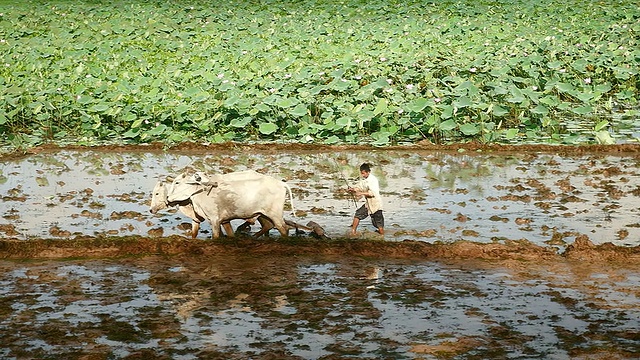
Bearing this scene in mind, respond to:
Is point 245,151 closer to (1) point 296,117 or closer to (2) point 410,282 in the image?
(1) point 296,117

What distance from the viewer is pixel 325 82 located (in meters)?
18.3

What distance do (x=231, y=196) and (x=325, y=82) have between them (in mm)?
8738

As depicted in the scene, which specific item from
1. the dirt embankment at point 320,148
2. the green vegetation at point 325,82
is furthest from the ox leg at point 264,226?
the green vegetation at point 325,82

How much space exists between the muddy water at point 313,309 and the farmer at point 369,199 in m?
0.85

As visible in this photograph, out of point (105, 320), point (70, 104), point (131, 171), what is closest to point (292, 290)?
point (105, 320)

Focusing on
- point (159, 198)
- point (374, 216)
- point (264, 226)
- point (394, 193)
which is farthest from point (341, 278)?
point (394, 193)

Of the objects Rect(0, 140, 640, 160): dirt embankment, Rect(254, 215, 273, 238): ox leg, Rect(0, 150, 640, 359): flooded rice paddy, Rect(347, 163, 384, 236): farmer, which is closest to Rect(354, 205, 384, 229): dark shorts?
Rect(347, 163, 384, 236): farmer

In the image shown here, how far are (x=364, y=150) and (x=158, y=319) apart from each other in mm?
7823

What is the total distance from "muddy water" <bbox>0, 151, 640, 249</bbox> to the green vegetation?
1262mm

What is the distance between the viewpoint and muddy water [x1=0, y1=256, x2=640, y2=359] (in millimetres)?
7301

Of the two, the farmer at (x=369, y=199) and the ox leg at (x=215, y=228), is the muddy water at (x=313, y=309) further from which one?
the farmer at (x=369, y=199)

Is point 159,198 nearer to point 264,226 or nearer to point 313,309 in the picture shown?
point 264,226

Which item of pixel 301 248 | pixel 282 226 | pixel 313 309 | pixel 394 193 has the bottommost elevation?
pixel 313 309

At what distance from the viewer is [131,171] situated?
46.1 ft
